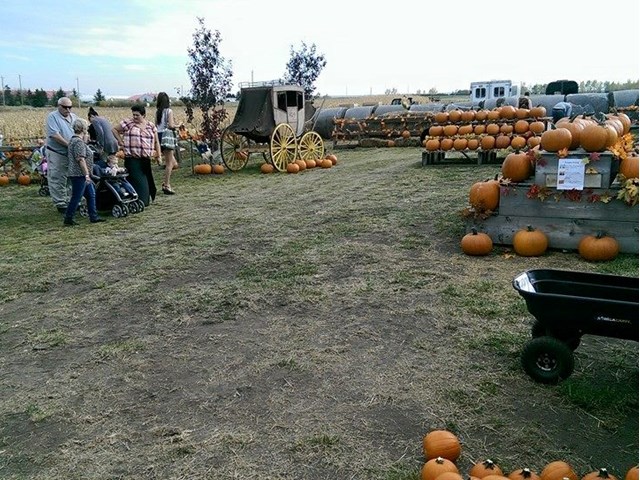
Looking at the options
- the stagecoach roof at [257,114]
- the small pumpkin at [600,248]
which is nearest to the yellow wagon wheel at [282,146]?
the stagecoach roof at [257,114]

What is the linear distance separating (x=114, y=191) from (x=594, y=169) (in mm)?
6548

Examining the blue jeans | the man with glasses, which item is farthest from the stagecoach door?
the blue jeans

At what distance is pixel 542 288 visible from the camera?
3.34m

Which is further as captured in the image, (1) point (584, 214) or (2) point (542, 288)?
(1) point (584, 214)

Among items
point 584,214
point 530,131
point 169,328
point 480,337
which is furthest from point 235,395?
point 530,131

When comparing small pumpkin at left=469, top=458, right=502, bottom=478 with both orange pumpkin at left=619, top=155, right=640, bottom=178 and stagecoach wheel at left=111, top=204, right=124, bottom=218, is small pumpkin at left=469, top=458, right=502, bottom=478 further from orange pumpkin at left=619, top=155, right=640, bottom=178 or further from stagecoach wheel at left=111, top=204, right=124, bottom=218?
stagecoach wheel at left=111, top=204, right=124, bottom=218

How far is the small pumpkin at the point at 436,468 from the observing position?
2311 mm

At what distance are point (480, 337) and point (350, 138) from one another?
686 inches

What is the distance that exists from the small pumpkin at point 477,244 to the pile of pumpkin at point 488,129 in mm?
7769

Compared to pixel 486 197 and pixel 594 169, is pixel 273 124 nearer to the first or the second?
pixel 486 197

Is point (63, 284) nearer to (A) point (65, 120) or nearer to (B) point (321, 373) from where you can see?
(B) point (321, 373)

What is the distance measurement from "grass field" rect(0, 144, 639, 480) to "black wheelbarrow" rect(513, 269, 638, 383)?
5.0 inches

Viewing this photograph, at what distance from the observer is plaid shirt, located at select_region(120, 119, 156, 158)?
8734 millimetres

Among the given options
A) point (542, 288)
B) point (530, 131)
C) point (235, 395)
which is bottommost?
point (235, 395)
